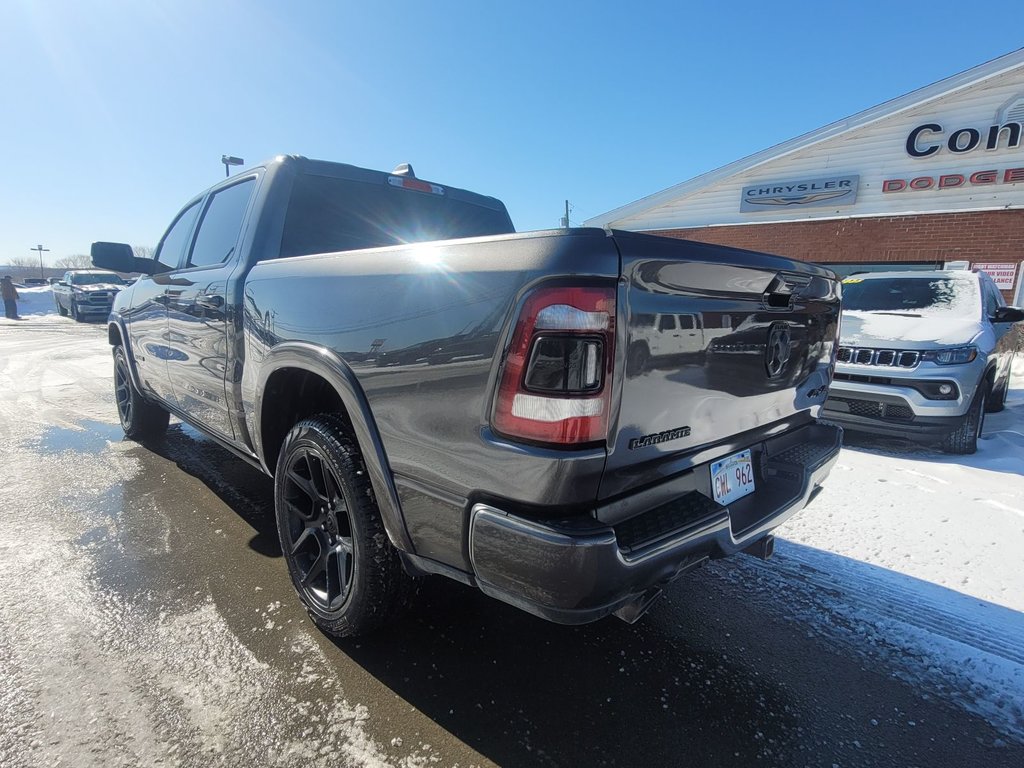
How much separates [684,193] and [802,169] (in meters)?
2.92

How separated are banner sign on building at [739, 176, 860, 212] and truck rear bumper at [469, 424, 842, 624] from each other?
1344cm

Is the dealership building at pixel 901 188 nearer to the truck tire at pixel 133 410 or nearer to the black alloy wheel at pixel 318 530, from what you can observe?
the black alloy wheel at pixel 318 530

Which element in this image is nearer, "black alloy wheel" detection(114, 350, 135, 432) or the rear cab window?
the rear cab window

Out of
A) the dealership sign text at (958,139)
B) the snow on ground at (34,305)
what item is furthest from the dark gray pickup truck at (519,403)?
the snow on ground at (34,305)

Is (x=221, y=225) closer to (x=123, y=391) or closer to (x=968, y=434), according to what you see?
(x=123, y=391)

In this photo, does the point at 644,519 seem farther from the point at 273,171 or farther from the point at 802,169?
the point at 802,169

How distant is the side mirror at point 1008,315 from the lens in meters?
5.08

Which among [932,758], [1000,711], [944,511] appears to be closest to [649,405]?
[932,758]

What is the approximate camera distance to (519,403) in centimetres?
138

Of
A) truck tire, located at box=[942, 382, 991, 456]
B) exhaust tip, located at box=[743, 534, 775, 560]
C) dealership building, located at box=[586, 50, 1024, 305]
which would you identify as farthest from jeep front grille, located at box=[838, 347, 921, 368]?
dealership building, located at box=[586, 50, 1024, 305]

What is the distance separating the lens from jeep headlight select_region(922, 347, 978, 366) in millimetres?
4504

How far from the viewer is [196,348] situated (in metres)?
3.10

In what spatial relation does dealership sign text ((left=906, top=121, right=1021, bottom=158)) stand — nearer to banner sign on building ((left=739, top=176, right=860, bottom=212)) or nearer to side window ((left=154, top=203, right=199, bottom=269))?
banner sign on building ((left=739, top=176, right=860, bottom=212))

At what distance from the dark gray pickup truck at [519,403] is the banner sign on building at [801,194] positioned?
1231 centimetres
